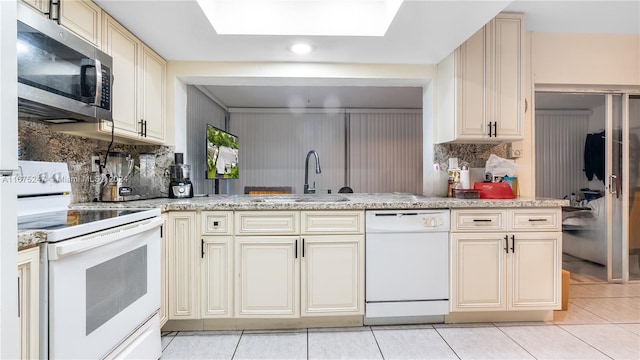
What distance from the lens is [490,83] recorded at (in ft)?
7.96

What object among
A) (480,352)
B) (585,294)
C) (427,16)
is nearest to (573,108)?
(585,294)

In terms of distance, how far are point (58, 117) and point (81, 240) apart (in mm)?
840

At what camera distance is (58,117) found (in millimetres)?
1623

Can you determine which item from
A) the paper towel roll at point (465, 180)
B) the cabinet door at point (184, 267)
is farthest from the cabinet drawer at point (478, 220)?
the cabinet door at point (184, 267)

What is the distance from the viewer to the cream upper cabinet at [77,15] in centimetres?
144

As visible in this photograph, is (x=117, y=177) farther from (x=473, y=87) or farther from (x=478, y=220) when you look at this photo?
(x=473, y=87)

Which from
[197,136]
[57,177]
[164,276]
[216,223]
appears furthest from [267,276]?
[197,136]

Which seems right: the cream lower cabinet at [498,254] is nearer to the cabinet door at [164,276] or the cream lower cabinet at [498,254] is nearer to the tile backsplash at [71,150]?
the cabinet door at [164,276]

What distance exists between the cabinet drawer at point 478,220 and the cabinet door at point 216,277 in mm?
1538

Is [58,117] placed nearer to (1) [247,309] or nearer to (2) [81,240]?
(2) [81,240]

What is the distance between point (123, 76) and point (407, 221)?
2056mm

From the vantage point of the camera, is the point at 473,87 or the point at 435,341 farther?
the point at 473,87

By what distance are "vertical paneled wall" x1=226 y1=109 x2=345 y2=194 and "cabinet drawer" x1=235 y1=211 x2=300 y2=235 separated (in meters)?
4.35

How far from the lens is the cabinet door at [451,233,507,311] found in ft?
7.09
